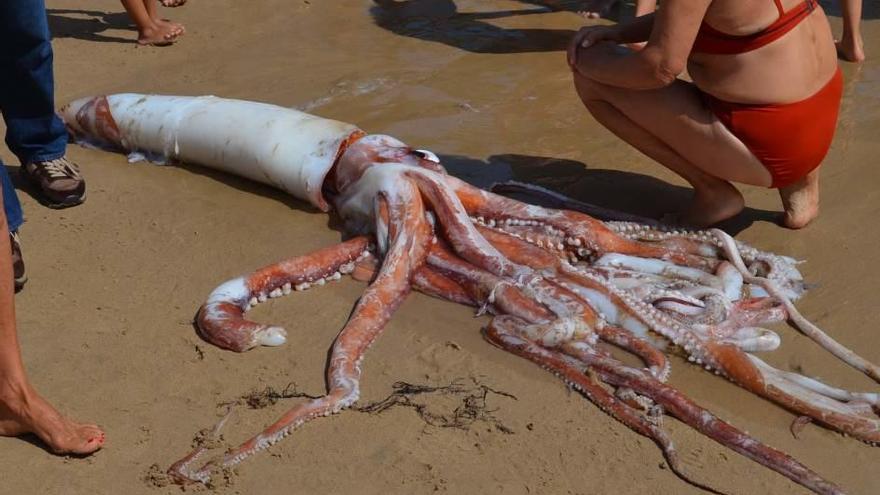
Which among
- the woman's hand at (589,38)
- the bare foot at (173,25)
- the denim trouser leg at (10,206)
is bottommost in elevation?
the bare foot at (173,25)

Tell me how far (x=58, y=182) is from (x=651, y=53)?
2775mm

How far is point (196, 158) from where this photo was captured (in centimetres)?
520

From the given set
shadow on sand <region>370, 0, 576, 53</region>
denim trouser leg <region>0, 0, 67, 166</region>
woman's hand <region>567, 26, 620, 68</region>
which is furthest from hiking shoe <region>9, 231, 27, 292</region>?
shadow on sand <region>370, 0, 576, 53</region>

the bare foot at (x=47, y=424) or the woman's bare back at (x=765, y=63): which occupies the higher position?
the woman's bare back at (x=765, y=63)

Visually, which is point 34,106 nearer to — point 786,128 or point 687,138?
point 687,138

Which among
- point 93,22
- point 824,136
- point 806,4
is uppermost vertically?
point 806,4

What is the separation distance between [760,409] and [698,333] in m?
0.37

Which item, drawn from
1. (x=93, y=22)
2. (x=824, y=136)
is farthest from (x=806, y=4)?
(x=93, y=22)

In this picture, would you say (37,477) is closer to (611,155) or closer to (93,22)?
(611,155)

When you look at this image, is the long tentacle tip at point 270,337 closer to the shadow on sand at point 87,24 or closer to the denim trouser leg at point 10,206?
the denim trouser leg at point 10,206

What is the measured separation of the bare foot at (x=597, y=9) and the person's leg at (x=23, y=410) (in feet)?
16.8

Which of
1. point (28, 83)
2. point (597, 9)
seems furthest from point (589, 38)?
point (597, 9)

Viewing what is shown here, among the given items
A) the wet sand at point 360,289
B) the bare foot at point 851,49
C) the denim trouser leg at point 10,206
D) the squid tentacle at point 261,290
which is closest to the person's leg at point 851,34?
the bare foot at point 851,49

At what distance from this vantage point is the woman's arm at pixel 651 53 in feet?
12.8
